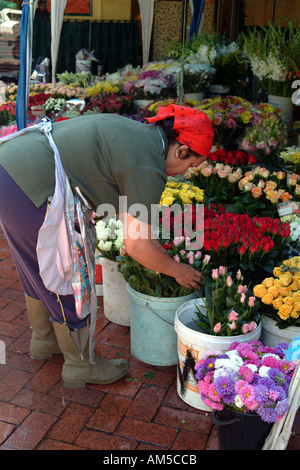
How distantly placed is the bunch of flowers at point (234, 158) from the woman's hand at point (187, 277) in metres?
1.77

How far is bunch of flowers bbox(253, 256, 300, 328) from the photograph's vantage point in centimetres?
241

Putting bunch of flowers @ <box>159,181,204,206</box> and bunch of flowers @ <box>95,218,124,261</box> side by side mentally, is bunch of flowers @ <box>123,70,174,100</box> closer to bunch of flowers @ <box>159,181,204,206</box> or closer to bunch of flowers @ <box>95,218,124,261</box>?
bunch of flowers @ <box>159,181,204,206</box>

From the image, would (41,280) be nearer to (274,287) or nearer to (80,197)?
(80,197)

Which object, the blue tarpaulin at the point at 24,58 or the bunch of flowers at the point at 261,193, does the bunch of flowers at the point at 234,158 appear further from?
the blue tarpaulin at the point at 24,58

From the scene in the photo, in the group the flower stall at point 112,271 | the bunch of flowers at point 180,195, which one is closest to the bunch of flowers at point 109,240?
the flower stall at point 112,271

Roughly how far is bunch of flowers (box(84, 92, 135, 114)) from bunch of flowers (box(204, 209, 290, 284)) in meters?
3.27

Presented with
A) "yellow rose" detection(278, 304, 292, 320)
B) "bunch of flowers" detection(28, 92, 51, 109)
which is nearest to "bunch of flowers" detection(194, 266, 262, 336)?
"yellow rose" detection(278, 304, 292, 320)

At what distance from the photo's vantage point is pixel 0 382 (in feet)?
9.03

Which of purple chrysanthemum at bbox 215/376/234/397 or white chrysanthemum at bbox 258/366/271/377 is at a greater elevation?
white chrysanthemum at bbox 258/366/271/377

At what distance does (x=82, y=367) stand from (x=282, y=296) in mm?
1160

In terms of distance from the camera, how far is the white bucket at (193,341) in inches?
92.9

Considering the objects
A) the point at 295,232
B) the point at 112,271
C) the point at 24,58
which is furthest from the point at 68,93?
the point at 295,232

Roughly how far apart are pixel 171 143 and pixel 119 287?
125cm

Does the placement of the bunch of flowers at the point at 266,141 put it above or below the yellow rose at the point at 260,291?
above
